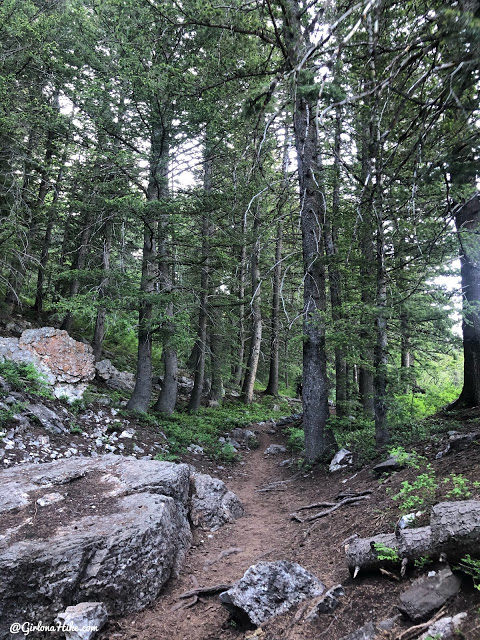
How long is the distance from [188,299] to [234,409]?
655cm

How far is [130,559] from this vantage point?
3791 mm

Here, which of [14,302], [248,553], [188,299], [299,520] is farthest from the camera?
[14,302]

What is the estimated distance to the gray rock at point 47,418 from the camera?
7.77 metres

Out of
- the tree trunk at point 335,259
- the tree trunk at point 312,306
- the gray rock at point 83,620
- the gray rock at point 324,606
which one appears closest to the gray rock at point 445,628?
the gray rock at point 324,606

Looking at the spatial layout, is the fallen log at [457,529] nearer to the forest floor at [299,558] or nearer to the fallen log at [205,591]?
the forest floor at [299,558]

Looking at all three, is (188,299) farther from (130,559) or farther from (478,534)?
(478,534)

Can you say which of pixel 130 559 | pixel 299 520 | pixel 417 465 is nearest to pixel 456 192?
pixel 417 465

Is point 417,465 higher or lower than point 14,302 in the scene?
lower

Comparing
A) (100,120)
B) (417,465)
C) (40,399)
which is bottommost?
(417,465)

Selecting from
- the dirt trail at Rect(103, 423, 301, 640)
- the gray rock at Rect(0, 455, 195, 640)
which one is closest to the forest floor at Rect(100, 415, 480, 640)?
the dirt trail at Rect(103, 423, 301, 640)

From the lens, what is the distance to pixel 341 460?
286 inches

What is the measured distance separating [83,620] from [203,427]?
29.0 ft

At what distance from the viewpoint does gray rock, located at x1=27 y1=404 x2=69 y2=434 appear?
7773mm

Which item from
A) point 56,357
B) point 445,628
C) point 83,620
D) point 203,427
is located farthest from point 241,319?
point 445,628
